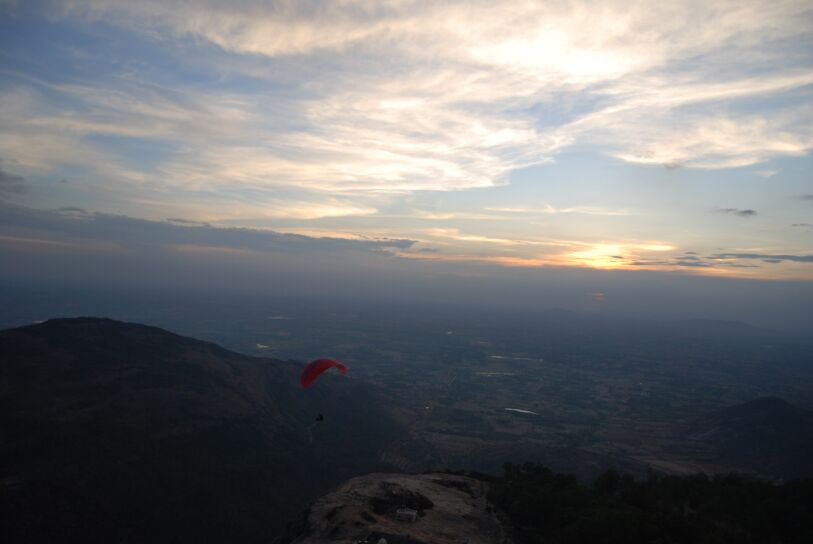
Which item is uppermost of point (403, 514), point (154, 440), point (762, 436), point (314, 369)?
point (314, 369)

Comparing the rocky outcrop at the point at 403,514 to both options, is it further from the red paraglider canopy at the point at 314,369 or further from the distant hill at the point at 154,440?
the distant hill at the point at 154,440

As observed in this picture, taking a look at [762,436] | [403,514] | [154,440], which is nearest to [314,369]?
[403,514]

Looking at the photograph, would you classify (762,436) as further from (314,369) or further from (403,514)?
(314,369)

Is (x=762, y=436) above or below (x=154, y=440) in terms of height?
below

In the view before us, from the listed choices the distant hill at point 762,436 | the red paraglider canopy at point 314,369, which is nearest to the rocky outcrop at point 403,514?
the red paraglider canopy at point 314,369

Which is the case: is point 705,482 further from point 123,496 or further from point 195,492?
point 123,496
